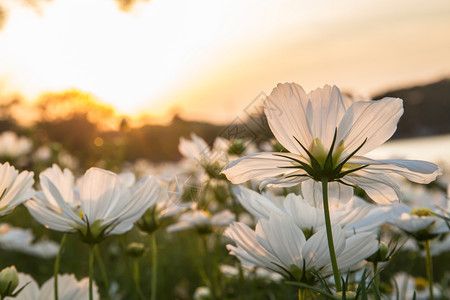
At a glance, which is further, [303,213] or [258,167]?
[303,213]

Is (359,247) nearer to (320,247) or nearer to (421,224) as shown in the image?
(320,247)

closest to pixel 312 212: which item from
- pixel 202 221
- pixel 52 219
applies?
pixel 52 219

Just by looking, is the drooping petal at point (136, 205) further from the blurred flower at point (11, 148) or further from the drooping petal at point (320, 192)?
the blurred flower at point (11, 148)

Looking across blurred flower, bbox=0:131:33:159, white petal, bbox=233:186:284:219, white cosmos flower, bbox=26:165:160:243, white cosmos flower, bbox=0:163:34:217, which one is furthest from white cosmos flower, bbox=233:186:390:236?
blurred flower, bbox=0:131:33:159

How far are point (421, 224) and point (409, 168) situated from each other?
269mm

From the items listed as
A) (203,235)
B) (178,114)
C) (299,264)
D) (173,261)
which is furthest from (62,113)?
(299,264)

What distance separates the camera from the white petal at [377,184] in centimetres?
38

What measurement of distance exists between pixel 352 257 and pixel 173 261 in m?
1.51

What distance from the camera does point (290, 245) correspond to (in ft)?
1.30

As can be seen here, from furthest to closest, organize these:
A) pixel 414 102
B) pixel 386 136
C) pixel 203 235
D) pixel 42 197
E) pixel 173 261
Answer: pixel 414 102 < pixel 173 261 < pixel 203 235 < pixel 42 197 < pixel 386 136

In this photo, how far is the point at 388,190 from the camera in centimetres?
39

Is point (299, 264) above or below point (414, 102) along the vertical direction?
below

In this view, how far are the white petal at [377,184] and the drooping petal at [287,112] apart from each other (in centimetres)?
5

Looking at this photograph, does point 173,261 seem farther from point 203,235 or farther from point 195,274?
A: point 203,235
